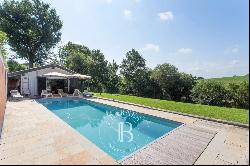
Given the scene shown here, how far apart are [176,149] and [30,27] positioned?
1346 inches

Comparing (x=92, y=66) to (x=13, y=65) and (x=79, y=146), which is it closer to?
(x=13, y=65)

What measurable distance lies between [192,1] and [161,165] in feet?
18.1

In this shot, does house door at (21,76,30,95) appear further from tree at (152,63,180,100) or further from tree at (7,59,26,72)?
tree at (152,63,180,100)

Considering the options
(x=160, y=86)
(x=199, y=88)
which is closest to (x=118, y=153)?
(x=199, y=88)

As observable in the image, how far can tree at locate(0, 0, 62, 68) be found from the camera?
103 ft

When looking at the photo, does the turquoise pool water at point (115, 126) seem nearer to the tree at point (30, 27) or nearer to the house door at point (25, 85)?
the house door at point (25, 85)

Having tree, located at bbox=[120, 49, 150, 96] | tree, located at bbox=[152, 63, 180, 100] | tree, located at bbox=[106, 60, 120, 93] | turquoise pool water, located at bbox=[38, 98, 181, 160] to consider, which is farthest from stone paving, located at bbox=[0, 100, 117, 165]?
tree, located at bbox=[106, 60, 120, 93]

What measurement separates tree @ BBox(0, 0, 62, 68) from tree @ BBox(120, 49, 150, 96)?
1338cm

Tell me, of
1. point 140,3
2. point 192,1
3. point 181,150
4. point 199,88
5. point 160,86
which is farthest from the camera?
point 160,86

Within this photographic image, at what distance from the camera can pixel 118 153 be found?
718 centimetres

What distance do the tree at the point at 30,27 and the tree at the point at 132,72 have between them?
43.9 ft

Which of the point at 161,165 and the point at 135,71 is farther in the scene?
the point at 135,71

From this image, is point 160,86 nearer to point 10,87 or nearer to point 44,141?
point 10,87

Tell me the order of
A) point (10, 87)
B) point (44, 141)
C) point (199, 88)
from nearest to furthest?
1. point (44, 141)
2. point (10, 87)
3. point (199, 88)
